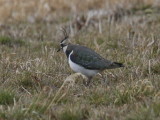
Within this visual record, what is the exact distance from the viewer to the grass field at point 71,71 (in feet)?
20.2

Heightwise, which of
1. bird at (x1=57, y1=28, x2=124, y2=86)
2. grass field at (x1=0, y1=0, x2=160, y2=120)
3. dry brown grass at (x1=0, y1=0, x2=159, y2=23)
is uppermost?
bird at (x1=57, y1=28, x2=124, y2=86)

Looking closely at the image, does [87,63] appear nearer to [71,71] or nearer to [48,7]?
[71,71]

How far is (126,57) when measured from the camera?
353 inches

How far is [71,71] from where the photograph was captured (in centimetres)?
846

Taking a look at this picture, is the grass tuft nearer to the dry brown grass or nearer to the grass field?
the grass field

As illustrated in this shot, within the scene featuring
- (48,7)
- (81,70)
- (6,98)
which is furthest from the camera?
Answer: (48,7)

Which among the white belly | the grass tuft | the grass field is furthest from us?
the white belly

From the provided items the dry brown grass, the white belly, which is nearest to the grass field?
the dry brown grass

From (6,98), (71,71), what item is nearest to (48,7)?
(71,71)

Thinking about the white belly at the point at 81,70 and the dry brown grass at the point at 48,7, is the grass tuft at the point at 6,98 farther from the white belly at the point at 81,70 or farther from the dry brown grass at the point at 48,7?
the dry brown grass at the point at 48,7

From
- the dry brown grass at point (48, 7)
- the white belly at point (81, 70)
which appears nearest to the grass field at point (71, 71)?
the dry brown grass at point (48, 7)

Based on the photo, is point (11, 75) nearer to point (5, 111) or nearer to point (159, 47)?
point (5, 111)

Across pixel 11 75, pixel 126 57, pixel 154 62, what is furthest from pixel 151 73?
pixel 11 75

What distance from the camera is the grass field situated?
20.2ft
